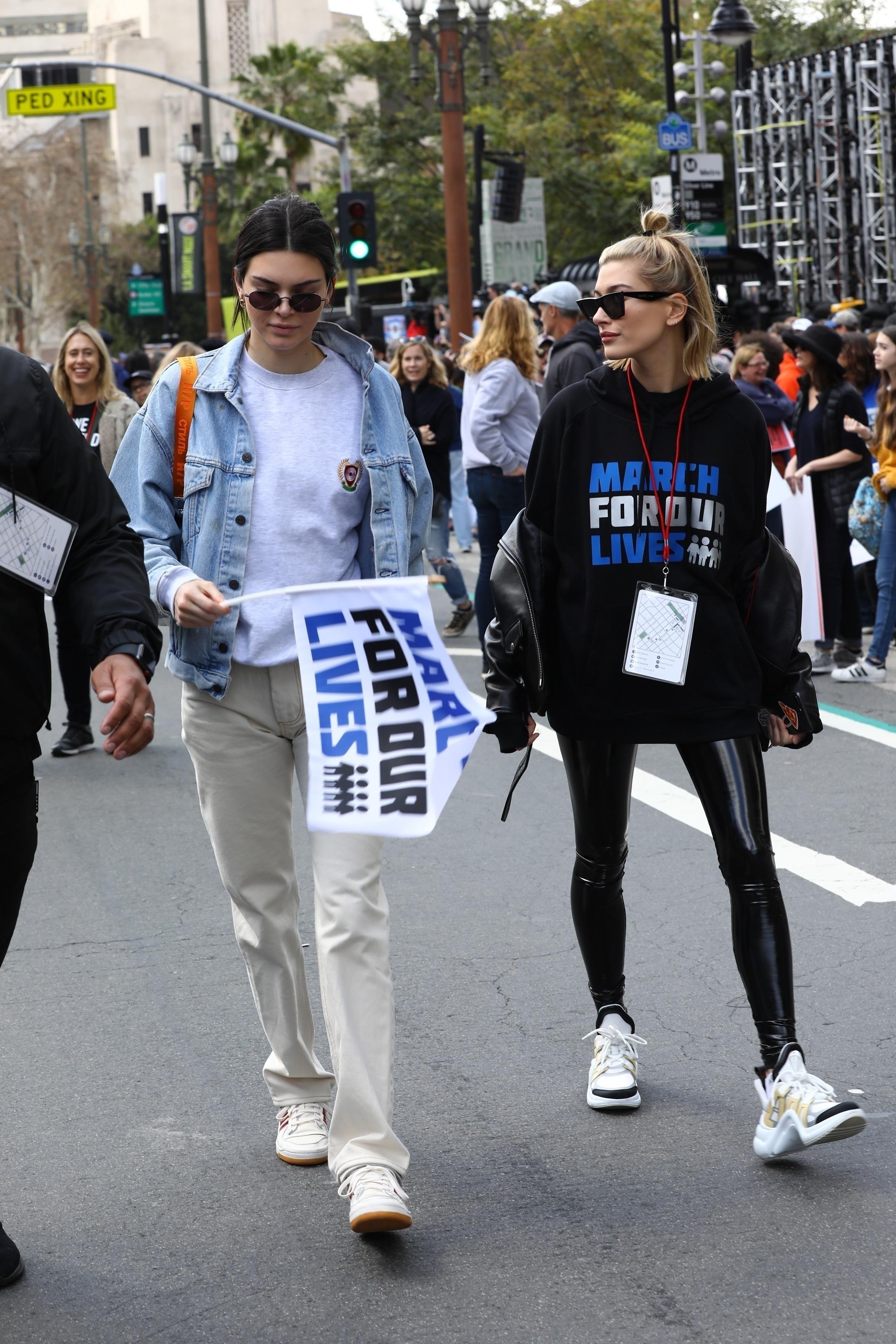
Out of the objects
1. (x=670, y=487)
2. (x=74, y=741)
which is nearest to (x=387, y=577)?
(x=670, y=487)

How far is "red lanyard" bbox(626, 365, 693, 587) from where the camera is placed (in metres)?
3.94

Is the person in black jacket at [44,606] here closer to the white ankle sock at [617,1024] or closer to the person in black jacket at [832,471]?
the white ankle sock at [617,1024]

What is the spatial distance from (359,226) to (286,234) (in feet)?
58.8

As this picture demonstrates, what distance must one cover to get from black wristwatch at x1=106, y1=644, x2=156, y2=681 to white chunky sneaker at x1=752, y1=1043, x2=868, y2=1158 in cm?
164

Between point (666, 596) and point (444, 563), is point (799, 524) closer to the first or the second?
Result: point (444, 563)

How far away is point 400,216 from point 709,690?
54.6 metres

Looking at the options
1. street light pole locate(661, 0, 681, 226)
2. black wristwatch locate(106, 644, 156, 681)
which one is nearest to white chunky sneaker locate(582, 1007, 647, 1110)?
black wristwatch locate(106, 644, 156, 681)

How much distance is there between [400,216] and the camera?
56500mm

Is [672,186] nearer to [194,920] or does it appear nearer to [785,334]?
[785,334]

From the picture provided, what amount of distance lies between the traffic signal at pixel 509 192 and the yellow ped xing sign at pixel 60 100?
10.6 meters

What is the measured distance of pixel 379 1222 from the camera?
3414mm

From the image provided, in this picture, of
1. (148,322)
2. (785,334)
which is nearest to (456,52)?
(785,334)

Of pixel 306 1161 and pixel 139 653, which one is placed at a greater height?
pixel 139 653

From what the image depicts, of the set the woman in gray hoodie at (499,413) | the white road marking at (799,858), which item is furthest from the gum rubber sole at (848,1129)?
the woman in gray hoodie at (499,413)
